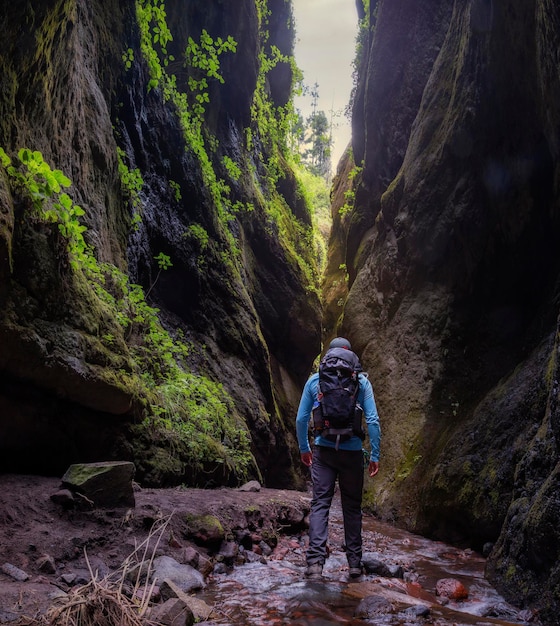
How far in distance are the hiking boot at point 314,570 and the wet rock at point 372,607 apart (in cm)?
96

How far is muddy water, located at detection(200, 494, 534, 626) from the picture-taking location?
284cm

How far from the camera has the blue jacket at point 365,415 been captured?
14.5ft

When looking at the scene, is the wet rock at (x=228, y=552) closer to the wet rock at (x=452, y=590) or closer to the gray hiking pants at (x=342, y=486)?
the gray hiking pants at (x=342, y=486)

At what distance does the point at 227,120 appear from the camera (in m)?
14.0

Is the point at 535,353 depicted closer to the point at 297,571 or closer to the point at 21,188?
the point at 297,571

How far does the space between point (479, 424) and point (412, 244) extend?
485cm

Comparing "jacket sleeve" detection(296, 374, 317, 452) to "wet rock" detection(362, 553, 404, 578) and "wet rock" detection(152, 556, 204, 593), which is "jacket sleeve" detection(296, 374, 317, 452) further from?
"wet rock" detection(152, 556, 204, 593)

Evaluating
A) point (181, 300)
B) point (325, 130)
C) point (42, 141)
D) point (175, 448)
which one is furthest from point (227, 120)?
point (325, 130)

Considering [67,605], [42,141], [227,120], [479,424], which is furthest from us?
[227,120]

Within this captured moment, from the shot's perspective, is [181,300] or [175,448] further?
[181,300]

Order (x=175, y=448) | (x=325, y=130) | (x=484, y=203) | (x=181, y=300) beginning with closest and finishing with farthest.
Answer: (x=175, y=448) < (x=484, y=203) < (x=181, y=300) < (x=325, y=130)

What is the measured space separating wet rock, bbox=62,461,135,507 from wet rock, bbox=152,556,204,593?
78 cm

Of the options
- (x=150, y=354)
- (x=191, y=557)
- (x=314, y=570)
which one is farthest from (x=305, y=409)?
(x=150, y=354)

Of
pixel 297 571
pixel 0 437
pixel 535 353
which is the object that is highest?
pixel 535 353
